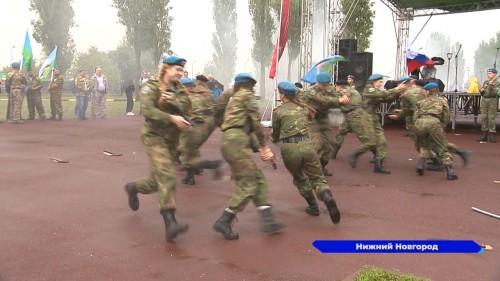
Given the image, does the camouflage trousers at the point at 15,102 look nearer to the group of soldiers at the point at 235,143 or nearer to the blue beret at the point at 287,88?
the group of soldiers at the point at 235,143

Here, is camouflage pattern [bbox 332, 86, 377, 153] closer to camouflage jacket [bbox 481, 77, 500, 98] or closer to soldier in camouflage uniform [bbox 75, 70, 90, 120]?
camouflage jacket [bbox 481, 77, 500, 98]

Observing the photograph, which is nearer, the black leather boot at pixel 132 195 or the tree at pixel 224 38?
the black leather boot at pixel 132 195

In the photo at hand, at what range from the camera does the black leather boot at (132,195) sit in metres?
5.07

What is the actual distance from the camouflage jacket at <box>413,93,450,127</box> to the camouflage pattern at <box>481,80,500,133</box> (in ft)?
16.3

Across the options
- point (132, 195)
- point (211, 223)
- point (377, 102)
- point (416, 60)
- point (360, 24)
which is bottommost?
point (211, 223)

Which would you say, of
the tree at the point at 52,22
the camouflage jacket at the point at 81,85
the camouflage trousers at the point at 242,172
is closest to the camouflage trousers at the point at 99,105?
the camouflage jacket at the point at 81,85

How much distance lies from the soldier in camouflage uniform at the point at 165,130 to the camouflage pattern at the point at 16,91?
37.5 feet

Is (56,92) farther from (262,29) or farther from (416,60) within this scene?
(262,29)

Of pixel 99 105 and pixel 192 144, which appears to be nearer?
pixel 192 144

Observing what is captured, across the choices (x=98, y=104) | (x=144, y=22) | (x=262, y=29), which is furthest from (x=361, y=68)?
(x=262, y=29)

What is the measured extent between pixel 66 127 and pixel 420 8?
16.4m

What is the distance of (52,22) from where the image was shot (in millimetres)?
32812

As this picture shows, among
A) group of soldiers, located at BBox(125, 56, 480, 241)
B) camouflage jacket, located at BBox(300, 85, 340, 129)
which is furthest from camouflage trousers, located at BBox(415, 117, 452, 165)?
group of soldiers, located at BBox(125, 56, 480, 241)

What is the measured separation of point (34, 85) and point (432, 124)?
13.4m
